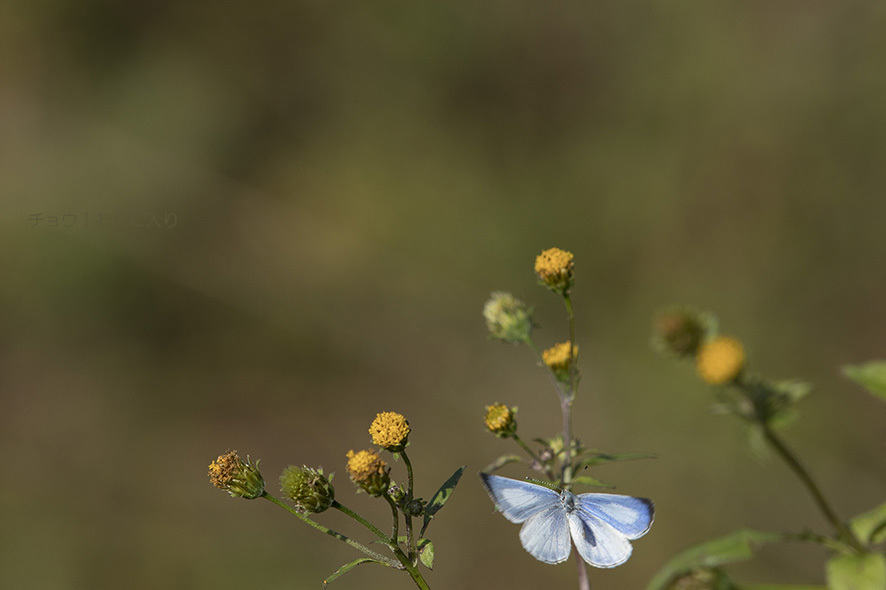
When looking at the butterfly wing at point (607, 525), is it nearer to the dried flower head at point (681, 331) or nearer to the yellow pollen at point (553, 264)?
the dried flower head at point (681, 331)

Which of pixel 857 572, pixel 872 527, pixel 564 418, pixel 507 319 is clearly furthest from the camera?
pixel 507 319

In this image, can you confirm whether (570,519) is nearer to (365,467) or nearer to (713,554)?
(713,554)

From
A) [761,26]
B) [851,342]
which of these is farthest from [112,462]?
[761,26]

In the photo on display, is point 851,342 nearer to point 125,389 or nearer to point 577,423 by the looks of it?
point 577,423

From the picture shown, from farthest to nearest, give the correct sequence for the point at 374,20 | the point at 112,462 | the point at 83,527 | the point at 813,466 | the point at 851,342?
the point at 374,20
the point at 112,462
the point at 83,527
the point at 851,342
the point at 813,466

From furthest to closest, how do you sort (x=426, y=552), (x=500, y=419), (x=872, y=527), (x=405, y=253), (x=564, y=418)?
(x=405, y=253)
(x=564, y=418)
(x=500, y=419)
(x=872, y=527)
(x=426, y=552)

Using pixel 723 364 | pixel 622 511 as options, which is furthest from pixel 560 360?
pixel 622 511

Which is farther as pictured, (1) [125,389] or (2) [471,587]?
(1) [125,389]
